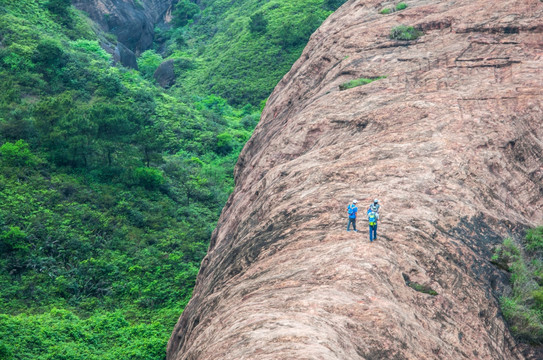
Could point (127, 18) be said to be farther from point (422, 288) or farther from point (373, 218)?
point (422, 288)

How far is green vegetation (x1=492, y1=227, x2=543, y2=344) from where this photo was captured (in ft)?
39.5

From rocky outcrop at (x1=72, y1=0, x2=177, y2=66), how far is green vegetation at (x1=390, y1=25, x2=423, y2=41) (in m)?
44.3

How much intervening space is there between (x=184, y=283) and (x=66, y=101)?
1383 cm

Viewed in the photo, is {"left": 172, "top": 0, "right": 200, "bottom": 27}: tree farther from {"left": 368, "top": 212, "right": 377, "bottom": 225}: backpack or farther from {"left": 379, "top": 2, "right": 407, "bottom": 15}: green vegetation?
{"left": 368, "top": 212, "right": 377, "bottom": 225}: backpack

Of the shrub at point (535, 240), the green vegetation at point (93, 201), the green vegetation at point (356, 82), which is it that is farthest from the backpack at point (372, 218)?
the green vegetation at point (93, 201)

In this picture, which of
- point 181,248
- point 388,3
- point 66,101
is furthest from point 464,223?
point 66,101

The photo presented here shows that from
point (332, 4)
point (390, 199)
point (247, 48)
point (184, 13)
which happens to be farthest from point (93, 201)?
point (184, 13)

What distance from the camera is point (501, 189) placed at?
14812 mm

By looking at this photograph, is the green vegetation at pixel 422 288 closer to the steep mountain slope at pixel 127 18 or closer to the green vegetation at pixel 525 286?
the green vegetation at pixel 525 286

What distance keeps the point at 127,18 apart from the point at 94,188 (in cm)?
3844

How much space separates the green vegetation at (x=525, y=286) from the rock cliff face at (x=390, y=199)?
0.28 m

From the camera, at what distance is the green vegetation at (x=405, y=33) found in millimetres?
21516

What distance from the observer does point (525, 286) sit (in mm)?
12852

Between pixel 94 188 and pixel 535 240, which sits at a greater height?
pixel 535 240
